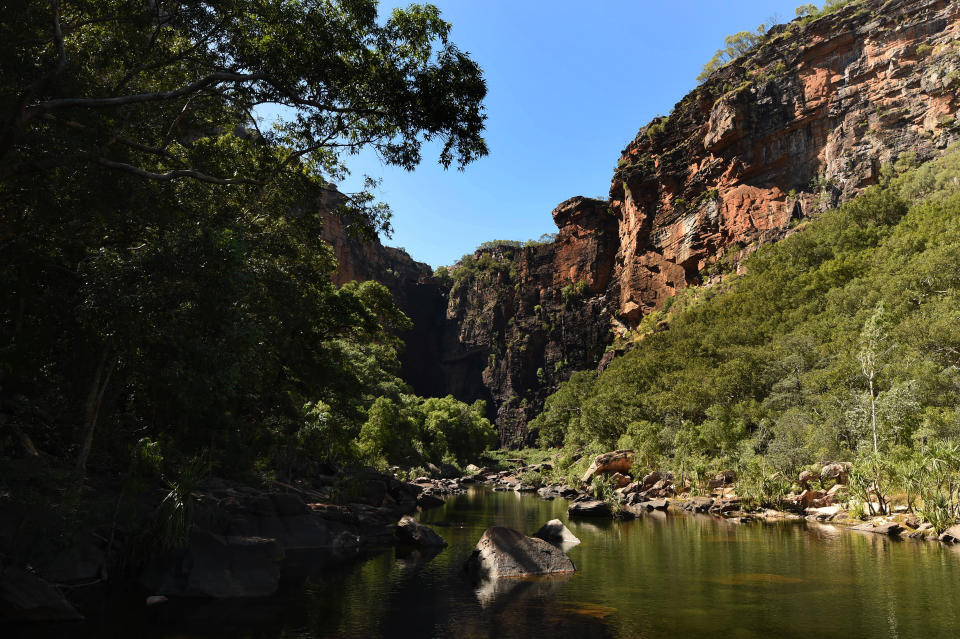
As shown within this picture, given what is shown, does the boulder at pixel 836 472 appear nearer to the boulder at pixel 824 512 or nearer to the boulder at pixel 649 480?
the boulder at pixel 824 512

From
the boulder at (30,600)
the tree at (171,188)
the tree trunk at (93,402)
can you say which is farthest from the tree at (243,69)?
the boulder at (30,600)

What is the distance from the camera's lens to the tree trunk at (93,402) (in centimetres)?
1355

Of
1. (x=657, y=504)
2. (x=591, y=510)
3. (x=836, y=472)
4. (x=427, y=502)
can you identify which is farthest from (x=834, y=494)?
(x=427, y=502)

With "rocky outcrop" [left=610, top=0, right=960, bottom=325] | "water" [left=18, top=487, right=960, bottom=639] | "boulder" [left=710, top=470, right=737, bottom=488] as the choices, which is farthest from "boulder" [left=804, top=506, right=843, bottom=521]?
"rocky outcrop" [left=610, top=0, right=960, bottom=325]

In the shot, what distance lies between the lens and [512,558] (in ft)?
53.9

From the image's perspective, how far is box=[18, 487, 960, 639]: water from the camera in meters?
10.9

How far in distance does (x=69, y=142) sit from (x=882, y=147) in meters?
88.8

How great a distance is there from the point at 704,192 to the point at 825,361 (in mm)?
59289

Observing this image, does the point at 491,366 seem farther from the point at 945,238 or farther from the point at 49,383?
the point at 49,383

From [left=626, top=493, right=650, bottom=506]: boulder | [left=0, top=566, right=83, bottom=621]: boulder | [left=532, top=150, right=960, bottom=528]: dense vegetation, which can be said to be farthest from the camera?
[left=626, top=493, right=650, bottom=506]: boulder

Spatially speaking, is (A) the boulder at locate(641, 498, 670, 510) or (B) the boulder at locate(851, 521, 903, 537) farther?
(A) the boulder at locate(641, 498, 670, 510)

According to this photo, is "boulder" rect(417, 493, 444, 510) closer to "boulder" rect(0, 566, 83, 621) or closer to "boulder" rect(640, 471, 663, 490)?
"boulder" rect(640, 471, 663, 490)

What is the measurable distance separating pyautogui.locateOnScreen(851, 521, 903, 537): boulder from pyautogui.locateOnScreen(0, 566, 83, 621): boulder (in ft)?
92.3

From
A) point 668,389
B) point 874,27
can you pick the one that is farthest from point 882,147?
point 668,389
